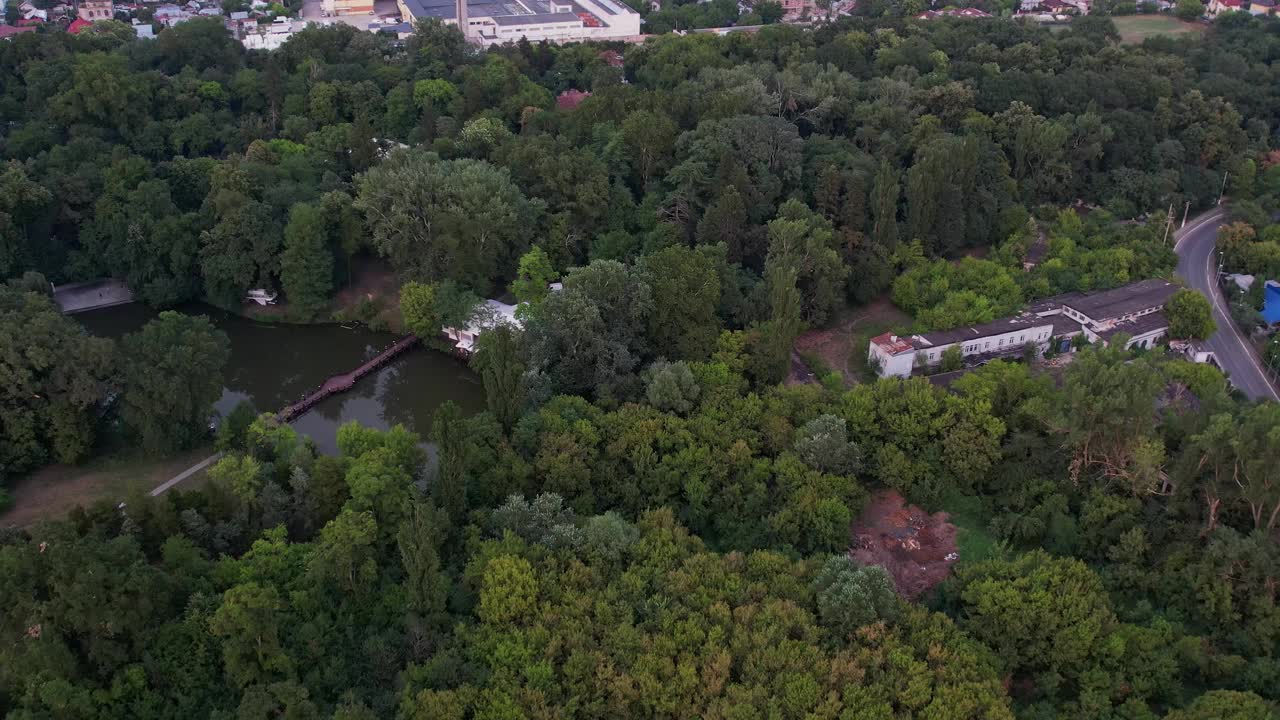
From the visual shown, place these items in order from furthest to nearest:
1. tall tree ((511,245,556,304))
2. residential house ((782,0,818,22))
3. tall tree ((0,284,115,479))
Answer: residential house ((782,0,818,22)) → tall tree ((511,245,556,304)) → tall tree ((0,284,115,479))

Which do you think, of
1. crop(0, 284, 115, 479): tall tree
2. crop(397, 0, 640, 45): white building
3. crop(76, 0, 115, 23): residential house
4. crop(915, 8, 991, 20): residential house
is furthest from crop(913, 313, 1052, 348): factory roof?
crop(76, 0, 115, 23): residential house

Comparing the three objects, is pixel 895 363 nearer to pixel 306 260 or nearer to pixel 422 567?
pixel 422 567

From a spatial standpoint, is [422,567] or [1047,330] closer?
[422,567]

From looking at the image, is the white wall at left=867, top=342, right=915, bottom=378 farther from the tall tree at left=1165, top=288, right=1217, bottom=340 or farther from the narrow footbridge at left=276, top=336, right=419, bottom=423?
the narrow footbridge at left=276, top=336, right=419, bottom=423

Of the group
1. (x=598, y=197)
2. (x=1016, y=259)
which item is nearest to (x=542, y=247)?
(x=598, y=197)

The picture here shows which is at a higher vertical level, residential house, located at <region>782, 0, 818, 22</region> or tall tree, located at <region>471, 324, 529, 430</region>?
residential house, located at <region>782, 0, 818, 22</region>

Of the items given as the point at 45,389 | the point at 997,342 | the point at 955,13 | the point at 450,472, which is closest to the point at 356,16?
the point at 955,13

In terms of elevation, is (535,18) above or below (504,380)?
above
